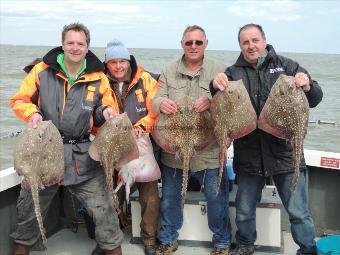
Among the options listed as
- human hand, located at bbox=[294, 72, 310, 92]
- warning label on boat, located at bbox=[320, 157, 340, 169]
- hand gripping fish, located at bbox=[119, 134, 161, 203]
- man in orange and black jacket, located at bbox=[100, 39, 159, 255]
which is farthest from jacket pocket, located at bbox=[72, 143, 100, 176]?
warning label on boat, located at bbox=[320, 157, 340, 169]

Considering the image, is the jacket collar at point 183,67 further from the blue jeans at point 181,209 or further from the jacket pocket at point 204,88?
the blue jeans at point 181,209

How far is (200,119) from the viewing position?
4.24 metres

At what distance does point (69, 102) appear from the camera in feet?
13.9

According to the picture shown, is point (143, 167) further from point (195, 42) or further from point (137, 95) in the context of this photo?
point (195, 42)

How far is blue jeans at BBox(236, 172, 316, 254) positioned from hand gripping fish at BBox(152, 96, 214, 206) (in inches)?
25.6

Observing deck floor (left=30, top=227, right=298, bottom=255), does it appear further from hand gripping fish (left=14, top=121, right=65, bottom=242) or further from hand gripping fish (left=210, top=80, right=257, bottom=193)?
hand gripping fish (left=210, top=80, right=257, bottom=193)

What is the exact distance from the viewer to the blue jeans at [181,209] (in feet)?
15.1

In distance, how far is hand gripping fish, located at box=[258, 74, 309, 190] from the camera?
373 cm

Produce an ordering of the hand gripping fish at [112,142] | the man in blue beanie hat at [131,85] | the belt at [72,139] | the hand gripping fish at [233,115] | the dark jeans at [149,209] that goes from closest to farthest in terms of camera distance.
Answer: the hand gripping fish at [233,115]
the hand gripping fish at [112,142]
the belt at [72,139]
the man in blue beanie hat at [131,85]
the dark jeans at [149,209]

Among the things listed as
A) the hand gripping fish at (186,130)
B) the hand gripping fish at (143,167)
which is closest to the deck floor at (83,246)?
the hand gripping fish at (143,167)

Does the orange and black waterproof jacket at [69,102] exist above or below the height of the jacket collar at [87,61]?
below

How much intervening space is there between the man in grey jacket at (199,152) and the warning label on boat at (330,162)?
1.59 m

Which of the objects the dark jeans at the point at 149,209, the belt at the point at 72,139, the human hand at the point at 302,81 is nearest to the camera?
the human hand at the point at 302,81

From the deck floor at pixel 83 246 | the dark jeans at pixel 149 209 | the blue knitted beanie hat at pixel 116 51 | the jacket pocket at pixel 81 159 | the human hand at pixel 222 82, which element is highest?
the blue knitted beanie hat at pixel 116 51
